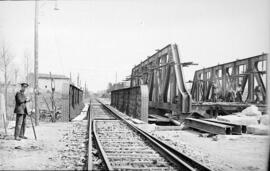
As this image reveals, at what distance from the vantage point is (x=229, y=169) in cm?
553

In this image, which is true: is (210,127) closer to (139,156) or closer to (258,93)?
(139,156)

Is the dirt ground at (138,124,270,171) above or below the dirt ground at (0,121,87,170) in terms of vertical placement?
below

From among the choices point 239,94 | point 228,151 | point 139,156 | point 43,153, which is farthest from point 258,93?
point 43,153

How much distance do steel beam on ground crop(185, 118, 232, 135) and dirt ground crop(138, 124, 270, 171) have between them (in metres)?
0.28

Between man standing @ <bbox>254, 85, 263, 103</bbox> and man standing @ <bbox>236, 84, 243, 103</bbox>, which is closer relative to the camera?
man standing @ <bbox>254, 85, 263, 103</bbox>

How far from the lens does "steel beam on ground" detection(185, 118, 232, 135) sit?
974 cm

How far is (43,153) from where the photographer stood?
6.57 metres

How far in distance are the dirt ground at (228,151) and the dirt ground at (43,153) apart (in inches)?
103

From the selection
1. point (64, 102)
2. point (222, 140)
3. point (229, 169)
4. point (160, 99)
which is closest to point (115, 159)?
point (229, 169)

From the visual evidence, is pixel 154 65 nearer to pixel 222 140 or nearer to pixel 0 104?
pixel 222 140

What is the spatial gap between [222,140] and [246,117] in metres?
3.44

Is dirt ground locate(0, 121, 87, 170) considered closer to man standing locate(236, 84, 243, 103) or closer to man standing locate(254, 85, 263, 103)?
man standing locate(254, 85, 263, 103)

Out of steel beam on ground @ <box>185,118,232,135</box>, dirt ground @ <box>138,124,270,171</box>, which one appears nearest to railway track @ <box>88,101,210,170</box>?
dirt ground @ <box>138,124,270,171</box>

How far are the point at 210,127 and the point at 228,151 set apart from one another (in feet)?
9.76
